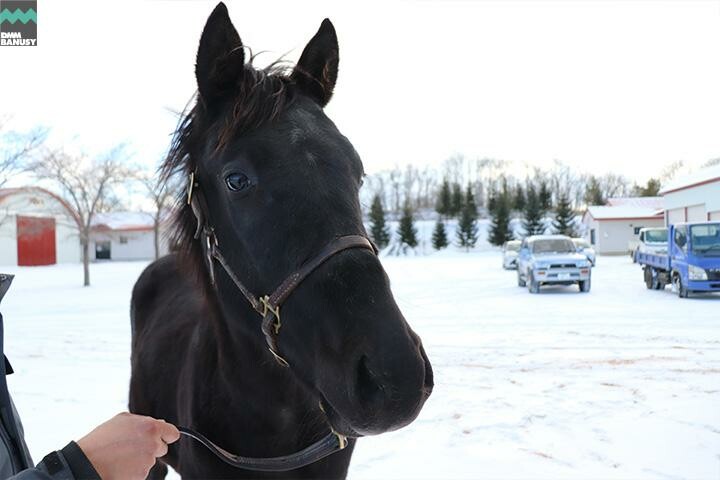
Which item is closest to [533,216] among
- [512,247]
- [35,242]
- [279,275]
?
[512,247]

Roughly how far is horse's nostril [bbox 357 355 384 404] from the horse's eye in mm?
783

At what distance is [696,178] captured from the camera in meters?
12.1

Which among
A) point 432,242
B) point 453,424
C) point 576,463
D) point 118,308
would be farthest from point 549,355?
point 432,242

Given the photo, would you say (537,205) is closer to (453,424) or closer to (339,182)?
(453,424)

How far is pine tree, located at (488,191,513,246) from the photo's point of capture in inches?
2213

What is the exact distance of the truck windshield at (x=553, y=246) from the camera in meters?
18.5

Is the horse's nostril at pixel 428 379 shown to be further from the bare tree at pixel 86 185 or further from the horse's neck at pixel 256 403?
the bare tree at pixel 86 185

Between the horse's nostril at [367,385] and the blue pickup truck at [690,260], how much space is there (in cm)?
1320

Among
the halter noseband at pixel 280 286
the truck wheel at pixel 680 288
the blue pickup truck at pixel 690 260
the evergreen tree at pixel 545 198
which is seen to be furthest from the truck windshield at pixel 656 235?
the evergreen tree at pixel 545 198

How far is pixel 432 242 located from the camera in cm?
5741

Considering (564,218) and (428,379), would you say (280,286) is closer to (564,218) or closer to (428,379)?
(428,379)

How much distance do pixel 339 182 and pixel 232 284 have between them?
1.93 feet

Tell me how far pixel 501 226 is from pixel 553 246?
126ft

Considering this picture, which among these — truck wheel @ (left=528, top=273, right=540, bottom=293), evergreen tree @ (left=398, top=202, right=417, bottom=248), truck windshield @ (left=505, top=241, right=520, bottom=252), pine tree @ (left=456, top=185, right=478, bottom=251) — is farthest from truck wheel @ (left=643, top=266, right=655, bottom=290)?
pine tree @ (left=456, top=185, right=478, bottom=251)
